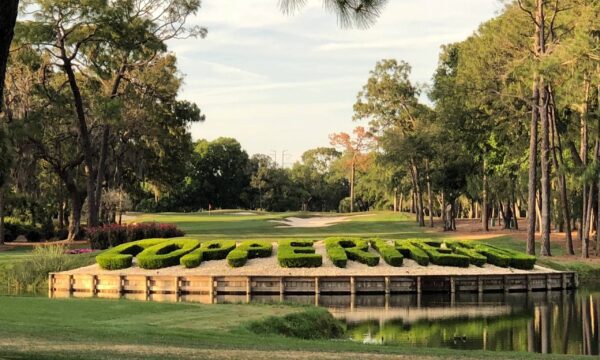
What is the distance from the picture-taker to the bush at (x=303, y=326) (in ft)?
52.0

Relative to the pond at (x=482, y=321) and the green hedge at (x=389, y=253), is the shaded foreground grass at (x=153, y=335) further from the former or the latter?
the green hedge at (x=389, y=253)

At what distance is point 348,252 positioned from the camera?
2861cm

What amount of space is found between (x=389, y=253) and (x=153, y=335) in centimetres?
1654

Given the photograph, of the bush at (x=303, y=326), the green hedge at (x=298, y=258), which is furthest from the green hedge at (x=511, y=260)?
the bush at (x=303, y=326)

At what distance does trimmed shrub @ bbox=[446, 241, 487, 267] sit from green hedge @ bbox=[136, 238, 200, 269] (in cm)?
1115

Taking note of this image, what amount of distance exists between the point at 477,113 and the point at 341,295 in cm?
1786

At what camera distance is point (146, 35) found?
38.5 meters

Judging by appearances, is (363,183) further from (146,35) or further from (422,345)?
(422,345)

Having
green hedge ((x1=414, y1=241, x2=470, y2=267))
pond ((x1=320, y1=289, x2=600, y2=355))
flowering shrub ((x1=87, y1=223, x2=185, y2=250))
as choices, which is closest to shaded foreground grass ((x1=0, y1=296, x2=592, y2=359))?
pond ((x1=320, y1=289, x2=600, y2=355))

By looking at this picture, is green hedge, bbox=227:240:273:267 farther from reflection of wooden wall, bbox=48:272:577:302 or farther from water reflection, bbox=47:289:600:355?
water reflection, bbox=47:289:600:355

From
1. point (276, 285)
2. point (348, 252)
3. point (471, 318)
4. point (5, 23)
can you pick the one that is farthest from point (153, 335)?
point (348, 252)

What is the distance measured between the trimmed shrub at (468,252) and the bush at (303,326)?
11.5 meters

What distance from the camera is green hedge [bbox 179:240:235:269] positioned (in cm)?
2772

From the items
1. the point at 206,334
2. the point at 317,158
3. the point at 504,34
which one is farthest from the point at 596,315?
the point at 317,158
